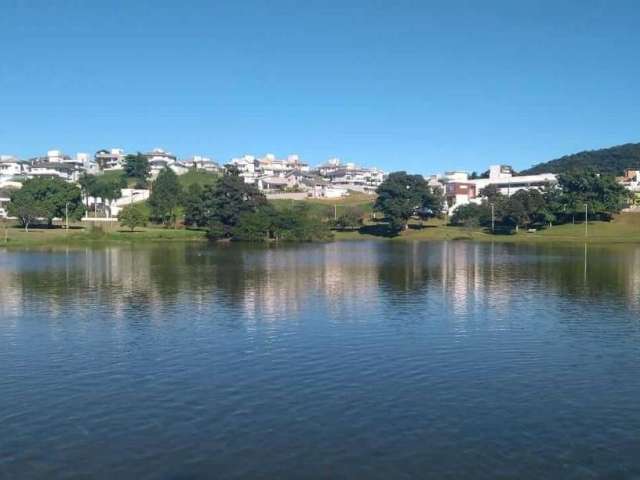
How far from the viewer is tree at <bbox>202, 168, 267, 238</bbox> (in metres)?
95.2

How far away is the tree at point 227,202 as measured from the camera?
312 ft

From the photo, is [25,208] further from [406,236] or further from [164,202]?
[406,236]

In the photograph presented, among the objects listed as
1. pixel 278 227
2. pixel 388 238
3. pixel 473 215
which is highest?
pixel 473 215

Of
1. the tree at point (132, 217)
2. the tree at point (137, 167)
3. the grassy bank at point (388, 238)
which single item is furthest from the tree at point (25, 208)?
the tree at point (137, 167)

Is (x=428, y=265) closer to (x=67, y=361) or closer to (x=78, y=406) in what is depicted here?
(x=67, y=361)

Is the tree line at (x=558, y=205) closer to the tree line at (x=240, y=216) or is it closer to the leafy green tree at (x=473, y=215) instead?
the leafy green tree at (x=473, y=215)

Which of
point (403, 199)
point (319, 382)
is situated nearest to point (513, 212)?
point (403, 199)

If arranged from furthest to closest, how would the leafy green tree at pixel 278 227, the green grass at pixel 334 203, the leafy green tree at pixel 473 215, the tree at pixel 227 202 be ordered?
the green grass at pixel 334 203
the leafy green tree at pixel 473 215
the tree at pixel 227 202
the leafy green tree at pixel 278 227

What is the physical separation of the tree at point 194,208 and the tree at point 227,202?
0.65 metres

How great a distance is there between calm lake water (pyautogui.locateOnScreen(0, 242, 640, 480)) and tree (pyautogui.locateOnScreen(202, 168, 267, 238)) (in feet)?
188

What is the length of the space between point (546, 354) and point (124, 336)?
1434cm

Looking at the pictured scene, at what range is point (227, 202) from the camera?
319 feet

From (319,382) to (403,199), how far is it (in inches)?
3549

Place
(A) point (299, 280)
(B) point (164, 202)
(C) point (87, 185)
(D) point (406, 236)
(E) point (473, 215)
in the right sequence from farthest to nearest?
(C) point (87, 185) < (E) point (473, 215) < (B) point (164, 202) < (D) point (406, 236) < (A) point (299, 280)
